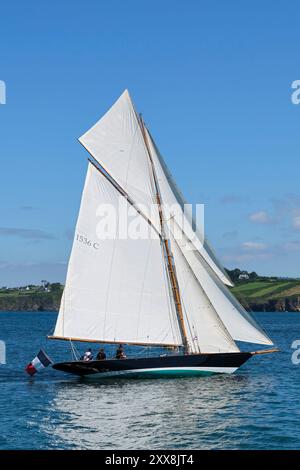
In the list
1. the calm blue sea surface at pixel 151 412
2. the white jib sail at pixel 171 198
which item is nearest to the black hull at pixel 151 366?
the calm blue sea surface at pixel 151 412

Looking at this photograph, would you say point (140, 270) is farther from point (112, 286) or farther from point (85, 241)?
point (85, 241)

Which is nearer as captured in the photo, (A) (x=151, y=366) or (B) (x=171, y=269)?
(A) (x=151, y=366)

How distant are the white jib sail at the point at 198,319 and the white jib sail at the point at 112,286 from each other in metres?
1.16

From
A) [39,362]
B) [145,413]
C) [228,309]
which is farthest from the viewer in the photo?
[39,362]

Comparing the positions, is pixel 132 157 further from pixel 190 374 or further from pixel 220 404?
pixel 220 404

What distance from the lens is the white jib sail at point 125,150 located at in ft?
191

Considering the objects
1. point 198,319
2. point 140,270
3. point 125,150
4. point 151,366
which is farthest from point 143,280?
point 125,150

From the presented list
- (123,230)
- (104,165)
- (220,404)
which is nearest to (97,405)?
(220,404)

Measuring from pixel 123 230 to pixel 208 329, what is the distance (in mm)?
10566

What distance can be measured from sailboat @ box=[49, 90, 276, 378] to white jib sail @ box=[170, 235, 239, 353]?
0.08 m

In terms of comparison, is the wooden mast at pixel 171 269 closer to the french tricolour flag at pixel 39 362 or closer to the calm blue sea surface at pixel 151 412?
the calm blue sea surface at pixel 151 412

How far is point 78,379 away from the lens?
57.7 metres

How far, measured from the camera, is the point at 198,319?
187 feet

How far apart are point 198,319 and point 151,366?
543 centimetres
